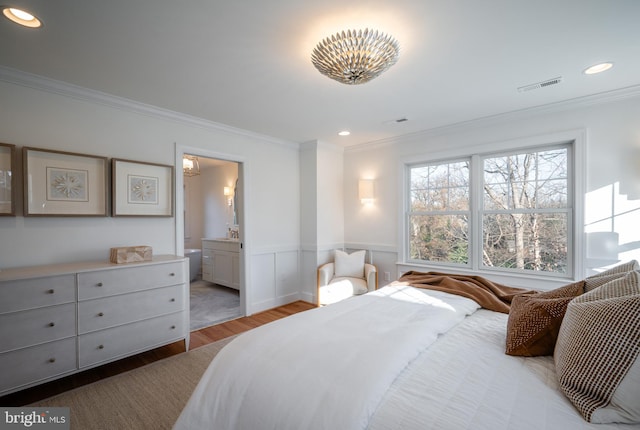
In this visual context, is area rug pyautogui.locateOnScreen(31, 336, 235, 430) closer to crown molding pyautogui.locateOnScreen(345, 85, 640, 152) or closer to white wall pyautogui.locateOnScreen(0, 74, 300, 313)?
white wall pyautogui.locateOnScreen(0, 74, 300, 313)

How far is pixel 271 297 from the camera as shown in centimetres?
411

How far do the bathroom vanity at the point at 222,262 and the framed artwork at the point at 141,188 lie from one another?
73.6 inches

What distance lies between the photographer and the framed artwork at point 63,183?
7.43 ft

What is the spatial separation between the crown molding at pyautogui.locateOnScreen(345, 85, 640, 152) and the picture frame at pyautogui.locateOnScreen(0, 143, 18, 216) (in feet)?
→ 12.7

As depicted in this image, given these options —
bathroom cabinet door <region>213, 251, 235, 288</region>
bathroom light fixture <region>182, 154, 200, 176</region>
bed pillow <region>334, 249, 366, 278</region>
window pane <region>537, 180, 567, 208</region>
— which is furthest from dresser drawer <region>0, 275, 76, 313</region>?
window pane <region>537, 180, 567, 208</region>

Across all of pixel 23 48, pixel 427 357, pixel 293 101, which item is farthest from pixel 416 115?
pixel 23 48

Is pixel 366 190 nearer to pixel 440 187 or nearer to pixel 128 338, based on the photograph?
pixel 440 187

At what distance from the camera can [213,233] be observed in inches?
246

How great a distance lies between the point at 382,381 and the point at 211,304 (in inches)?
149

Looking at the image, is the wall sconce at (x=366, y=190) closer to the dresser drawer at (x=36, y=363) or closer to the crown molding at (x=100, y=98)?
the crown molding at (x=100, y=98)

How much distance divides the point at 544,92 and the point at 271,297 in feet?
13.0

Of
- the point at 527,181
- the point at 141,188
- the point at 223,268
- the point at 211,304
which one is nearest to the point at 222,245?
the point at 223,268

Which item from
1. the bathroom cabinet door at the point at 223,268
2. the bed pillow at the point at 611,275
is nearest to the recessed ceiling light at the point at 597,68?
the bed pillow at the point at 611,275

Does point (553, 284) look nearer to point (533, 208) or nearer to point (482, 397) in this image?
point (533, 208)
